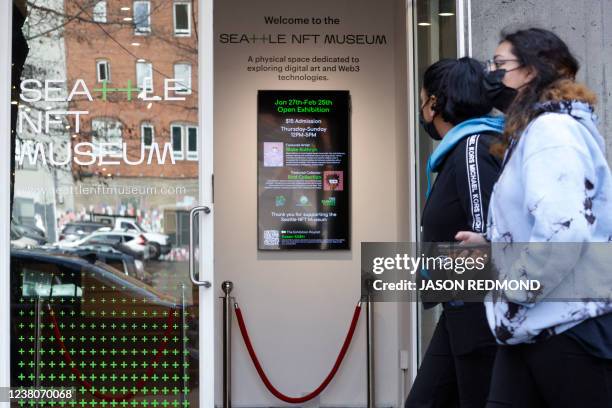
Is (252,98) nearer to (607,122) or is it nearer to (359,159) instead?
(359,159)

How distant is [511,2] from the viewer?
4227 millimetres

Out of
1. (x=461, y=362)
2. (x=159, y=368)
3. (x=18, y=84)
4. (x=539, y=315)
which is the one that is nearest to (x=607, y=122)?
(x=461, y=362)

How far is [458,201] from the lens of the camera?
127 inches

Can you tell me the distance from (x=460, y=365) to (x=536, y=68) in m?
1.09

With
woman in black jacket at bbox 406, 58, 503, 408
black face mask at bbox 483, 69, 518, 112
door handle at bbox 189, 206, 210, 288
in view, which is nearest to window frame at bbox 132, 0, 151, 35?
door handle at bbox 189, 206, 210, 288

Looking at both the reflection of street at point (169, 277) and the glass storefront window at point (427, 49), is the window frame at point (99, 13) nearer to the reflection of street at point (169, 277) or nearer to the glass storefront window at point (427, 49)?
the reflection of street at point (169, 277)

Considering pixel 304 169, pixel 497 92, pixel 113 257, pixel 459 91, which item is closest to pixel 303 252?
pixel 304 169

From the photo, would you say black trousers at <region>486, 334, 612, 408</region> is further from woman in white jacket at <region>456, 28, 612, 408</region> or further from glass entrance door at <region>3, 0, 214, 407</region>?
glass entrance door at <region>3, 0, 214, 407</region>

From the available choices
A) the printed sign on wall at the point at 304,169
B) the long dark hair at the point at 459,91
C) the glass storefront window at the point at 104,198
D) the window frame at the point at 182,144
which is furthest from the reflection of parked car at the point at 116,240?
the printed sign on wall at the point at 304,169

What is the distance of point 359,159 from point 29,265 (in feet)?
9.19

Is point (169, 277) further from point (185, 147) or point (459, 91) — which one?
point (459, 91)

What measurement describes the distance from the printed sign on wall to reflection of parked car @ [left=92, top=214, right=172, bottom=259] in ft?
6.91

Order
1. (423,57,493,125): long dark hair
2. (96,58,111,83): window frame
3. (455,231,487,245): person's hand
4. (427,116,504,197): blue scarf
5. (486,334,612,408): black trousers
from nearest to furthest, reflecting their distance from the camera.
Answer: (486,334,612,408): black trousers
(455,231,487,245): person's hand
(427,116,504,197): blue scarf
(423,57,493,125): long dark hair
(96,58,111,83): window frame

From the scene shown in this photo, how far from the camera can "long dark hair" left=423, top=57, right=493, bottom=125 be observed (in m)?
3.32
